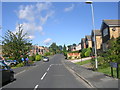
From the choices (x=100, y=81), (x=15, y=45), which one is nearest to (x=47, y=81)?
(x=100, y=81)

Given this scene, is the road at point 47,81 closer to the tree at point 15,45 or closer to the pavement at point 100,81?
the pavement at point 100,81

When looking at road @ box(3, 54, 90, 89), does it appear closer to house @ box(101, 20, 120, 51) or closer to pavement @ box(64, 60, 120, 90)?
pavement @ box(64, 60, 120, 90)

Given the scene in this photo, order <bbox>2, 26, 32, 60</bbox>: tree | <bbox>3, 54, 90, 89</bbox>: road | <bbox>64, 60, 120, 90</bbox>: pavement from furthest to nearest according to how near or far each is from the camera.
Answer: <bbox>2, 26, 32, 60</bbox>: tree
<bbox>3, 54, 90, 89</bbox>: road
<bbox>64, 60, 120, 90</bbox>: pavement

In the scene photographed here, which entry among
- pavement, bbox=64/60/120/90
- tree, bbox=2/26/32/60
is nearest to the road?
pavement, bbox=64/60/120/90

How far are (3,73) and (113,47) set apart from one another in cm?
1287

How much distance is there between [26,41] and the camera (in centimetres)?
3500

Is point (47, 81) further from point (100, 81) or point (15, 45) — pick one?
point (15, 45)

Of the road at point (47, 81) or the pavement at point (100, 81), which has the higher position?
the pavement at point (100, 81)

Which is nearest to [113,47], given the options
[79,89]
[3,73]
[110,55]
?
[110,55]

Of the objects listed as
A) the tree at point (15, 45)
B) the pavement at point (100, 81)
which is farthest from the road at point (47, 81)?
the tree at point (15, 45)

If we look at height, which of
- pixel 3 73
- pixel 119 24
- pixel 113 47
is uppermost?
pixel 119 24

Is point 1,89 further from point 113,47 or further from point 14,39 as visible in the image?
point 14,39

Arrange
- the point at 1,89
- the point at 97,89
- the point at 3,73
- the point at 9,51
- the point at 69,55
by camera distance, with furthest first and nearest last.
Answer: the point at 69,55 < the point at 9,51 < the point at 3,73 < the point at 1,89 < the point at 97,89

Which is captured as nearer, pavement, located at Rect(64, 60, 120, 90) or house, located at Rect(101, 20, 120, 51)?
pavement, located at Rect(64, 60, 120, 90)
